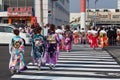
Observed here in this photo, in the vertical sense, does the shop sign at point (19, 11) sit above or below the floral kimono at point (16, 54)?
above

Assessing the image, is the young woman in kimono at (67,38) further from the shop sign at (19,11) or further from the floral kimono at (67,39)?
the shop sign at (19,11)

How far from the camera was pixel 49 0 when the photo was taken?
61.3 metres

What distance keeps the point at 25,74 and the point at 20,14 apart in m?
42.2

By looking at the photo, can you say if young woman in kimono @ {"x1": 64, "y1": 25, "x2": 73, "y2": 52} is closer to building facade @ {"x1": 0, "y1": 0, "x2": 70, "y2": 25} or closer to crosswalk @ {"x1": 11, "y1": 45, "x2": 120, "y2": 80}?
crosswalk @ {"x1": 11, "y1": 45, "x2": 120, "y2": 80}

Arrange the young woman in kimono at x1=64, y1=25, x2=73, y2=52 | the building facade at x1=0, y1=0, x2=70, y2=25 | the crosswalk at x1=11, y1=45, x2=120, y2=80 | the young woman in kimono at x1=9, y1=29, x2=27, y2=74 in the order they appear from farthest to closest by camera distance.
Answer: the building facade at x1=0, y1=0, x2=70, y2=25 → the young woman in kimono at x1=64, y1=25, x2=73, y2=52 → the young woman in kimono at x1=9, y1=29, x2=27, y2=74 → the crosswalk at x1=11, y1=45, x2=120, y2=80

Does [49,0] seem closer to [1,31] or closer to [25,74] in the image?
[1,31]

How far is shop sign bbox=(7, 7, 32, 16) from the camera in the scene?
54.7m

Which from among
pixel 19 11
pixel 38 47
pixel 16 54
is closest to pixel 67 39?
pixel 38 47

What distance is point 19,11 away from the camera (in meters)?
55.3

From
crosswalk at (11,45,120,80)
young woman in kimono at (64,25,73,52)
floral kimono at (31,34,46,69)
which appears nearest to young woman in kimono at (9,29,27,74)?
crosswalk at (11,45,120,80)

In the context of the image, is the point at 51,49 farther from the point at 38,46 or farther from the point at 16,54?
the point at 16,54

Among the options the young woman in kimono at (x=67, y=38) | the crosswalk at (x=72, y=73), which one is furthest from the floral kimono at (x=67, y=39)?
the crosswalk at (x=72, y=73)

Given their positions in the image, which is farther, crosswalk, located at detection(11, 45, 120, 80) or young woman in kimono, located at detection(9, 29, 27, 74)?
young woman in kimono, located at detection(9, 29, 27, 74)

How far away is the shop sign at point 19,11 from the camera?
54719 millimetres
